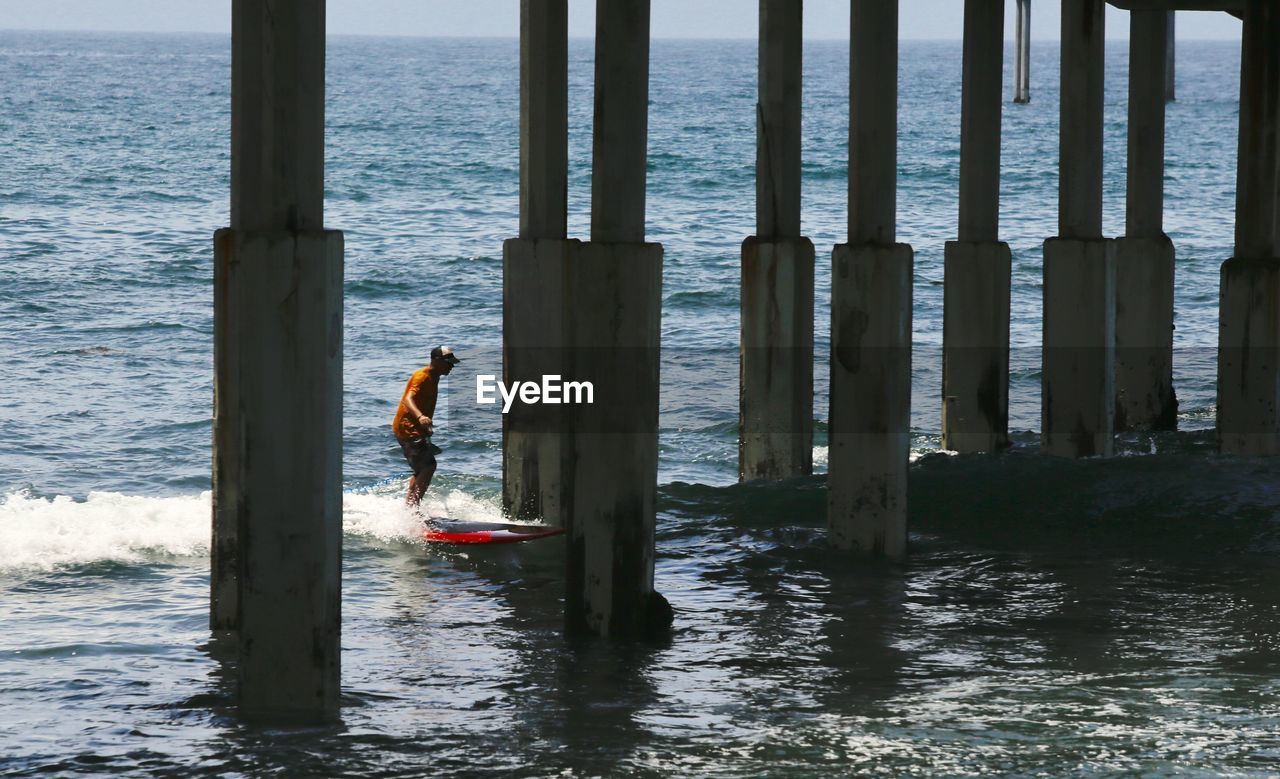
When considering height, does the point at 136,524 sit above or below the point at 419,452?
below

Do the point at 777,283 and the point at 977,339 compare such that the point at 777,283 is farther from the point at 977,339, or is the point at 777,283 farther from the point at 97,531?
the point at 97,531

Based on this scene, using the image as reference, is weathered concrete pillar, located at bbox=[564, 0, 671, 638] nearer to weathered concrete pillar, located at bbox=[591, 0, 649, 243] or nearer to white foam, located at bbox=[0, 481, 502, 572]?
weathered concrete pillar, located at bbox=[591, 0, 649, 243]

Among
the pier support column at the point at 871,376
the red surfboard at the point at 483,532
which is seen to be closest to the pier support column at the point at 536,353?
the red surfboard at the point at 483,532

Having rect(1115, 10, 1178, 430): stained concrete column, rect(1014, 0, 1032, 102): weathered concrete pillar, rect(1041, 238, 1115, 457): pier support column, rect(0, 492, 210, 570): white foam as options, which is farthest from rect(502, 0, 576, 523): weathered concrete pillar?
rect(1014, 0, 1032, 102): weathered concrete pillar

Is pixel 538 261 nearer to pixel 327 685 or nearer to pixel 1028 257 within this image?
pixel 327 685

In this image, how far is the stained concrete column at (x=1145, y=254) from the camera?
16328 mm

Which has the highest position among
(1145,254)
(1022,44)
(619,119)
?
(1022,44)

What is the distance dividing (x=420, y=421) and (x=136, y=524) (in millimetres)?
2121

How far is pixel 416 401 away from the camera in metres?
14.1

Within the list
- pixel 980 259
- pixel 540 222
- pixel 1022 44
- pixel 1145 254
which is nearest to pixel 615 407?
pixel 540 222

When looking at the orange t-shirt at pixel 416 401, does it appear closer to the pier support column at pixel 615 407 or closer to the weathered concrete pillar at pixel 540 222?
the weathered concrete pillar at pixel 540 222

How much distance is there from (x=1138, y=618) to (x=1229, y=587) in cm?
112

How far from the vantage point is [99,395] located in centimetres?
2188

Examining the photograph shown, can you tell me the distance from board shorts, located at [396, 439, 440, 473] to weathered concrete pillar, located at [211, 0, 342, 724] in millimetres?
6289
